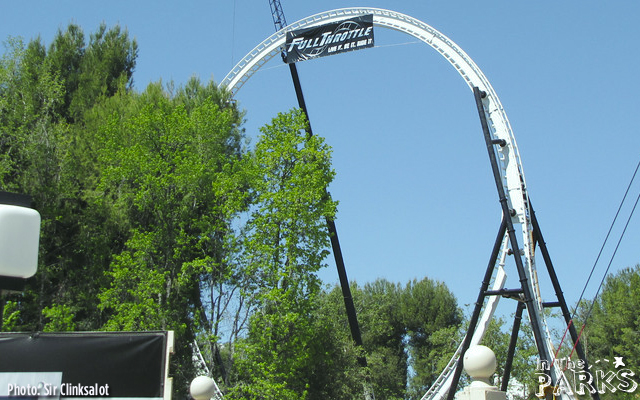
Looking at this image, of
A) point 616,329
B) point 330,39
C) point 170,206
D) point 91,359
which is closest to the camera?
point 91,359

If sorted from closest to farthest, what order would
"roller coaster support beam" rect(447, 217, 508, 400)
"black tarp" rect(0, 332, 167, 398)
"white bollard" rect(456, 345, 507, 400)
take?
"black tarp" rect(0, 332, 167, 398) → "white bollard" rect(456, 345, 507, 400) → "roller coaster support beam" rect(447, 217, 508, 400)

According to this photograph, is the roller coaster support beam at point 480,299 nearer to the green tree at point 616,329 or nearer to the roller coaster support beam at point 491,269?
the roller coaster support beam at point 491,269

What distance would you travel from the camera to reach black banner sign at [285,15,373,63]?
25203mm

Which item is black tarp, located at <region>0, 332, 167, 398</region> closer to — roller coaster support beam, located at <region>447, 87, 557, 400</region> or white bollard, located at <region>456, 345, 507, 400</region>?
white bollard, located at <region>456, 345, 507, 400</region>

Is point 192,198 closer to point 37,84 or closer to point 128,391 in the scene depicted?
point 37,84

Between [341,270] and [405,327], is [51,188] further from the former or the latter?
[405,327]

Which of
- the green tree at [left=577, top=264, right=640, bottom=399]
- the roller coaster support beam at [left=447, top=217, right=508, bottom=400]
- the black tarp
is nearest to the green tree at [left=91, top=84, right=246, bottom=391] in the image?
the roller coaster support beam at [left=447, top=217, right=508, bottom=400]

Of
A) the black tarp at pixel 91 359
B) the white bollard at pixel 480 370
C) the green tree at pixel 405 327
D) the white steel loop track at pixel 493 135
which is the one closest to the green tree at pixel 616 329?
the green tree at pixel 405 327

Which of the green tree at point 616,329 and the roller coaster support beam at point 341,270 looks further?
the green tree at point 616,329

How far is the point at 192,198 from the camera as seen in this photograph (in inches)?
923

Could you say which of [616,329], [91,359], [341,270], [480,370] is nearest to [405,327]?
[616,329]

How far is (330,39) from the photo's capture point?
25.9 m

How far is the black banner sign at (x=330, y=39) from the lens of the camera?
A: 25.2 meters

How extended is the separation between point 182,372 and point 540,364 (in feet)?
37.5
